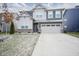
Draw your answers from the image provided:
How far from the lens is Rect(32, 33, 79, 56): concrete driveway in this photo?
3.11 metres

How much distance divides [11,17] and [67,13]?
1.08 m

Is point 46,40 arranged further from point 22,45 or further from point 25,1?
point 25,1

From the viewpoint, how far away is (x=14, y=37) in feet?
10.9

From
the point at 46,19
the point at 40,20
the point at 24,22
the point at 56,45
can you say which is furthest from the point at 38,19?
the point at 56,45

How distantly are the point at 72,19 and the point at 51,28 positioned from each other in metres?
0.45

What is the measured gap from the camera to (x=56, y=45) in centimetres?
324

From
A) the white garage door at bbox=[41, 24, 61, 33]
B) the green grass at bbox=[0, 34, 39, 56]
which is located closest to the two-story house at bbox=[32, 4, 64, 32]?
the white garage door at bbox=[41, 24, 61, 33]

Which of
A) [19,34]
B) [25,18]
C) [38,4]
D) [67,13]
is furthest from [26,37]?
[67,13]

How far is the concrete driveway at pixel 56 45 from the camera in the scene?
311 centimetres

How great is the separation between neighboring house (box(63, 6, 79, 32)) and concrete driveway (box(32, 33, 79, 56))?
0.57 feet

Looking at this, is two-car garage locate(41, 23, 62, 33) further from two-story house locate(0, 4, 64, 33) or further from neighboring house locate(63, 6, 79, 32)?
neighboring house locate(63, 6, 79, 32)

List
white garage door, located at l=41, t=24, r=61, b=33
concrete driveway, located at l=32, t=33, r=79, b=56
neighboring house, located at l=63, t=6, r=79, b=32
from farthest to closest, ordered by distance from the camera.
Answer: white garage door, located at l=41, t=24, r=61, b=33, neighboring house, located at l=63, t=6, r=79, b=32, concrete driveway, located at l=32, t=33, r=79, b=56

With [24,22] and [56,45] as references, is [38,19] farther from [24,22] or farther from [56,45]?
[56,45]

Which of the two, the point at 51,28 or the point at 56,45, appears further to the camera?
the point at 51,28
